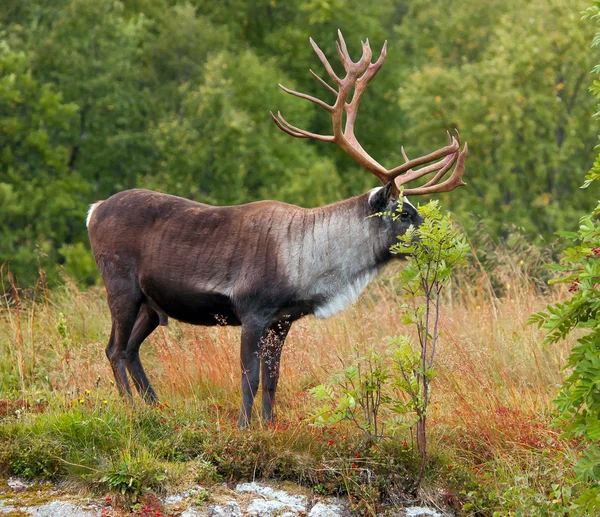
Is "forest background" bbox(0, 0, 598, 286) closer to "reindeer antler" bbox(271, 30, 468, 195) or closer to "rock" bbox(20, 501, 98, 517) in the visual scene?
"reindeer antler" bbox(271, 30, 468, 195)

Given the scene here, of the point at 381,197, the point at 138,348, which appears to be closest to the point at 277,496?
the point at 138,348

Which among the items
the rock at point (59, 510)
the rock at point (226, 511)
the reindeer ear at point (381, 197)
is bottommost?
the rock at point (226, 511)

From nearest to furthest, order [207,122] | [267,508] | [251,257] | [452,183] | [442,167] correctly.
Result: [267,508], [251,257], [452,183], [442,167], [207,122]

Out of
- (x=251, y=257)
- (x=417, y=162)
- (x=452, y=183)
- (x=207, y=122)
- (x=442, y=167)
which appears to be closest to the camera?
(x=417, y=162)

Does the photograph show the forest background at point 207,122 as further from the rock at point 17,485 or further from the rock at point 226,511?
the rock at point 226,511

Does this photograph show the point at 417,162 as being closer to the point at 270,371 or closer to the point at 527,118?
the point at 270,371

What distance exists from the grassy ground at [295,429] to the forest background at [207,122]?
43.9ft

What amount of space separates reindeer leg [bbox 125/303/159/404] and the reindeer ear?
2035 mm

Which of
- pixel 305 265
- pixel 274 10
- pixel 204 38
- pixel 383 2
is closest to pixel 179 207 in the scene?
pixel 305 265

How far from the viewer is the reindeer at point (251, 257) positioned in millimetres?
6977

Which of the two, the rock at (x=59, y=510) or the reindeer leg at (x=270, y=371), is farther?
the reindeer leg at (x=270, y=371)

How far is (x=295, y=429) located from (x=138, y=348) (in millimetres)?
2027

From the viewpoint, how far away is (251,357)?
22.7 ft

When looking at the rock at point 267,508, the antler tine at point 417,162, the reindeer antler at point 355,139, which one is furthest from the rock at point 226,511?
the reindeer antler at point 355,139
